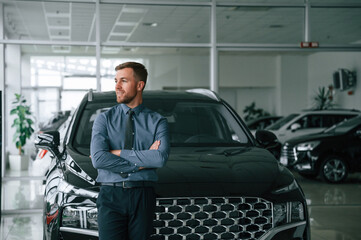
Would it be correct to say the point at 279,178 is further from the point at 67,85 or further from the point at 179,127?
the point at 67,85

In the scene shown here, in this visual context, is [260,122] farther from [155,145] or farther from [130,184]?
[130,184]

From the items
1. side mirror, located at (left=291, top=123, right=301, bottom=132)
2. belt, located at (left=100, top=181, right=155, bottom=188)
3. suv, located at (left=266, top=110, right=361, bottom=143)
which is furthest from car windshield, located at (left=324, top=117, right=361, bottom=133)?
belt, located at (left=100, top=181, right=155, bottom=188)

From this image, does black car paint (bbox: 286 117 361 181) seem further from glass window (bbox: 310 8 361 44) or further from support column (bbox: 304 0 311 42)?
support column (bbox: 304 0 311 42)

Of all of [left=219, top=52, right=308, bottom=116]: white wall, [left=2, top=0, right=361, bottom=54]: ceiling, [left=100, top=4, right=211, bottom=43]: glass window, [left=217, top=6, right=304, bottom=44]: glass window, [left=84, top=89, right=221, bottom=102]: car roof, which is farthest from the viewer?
[left=219, top=52, right=308, bottom=116]: white wall

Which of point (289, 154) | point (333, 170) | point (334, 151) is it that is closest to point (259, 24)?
point (289, 154)

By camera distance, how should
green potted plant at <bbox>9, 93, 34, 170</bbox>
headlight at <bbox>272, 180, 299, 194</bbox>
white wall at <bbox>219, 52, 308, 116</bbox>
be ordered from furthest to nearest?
white wall at <bbox>219, 52, 308, 116</bbox>, green potted plant at <bbox>9, 93, 34, 170</bbox>, headlight at <bbox>272, 180, 299, 194</bbox>

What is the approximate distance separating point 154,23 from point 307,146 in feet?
13.2

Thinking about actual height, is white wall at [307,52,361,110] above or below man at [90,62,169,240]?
above

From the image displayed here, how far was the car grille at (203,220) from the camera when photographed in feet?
9.97

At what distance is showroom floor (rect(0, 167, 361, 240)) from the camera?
6020 mm

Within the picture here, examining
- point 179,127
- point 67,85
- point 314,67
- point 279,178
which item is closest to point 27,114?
point 67,85

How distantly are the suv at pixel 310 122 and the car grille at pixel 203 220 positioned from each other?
10.1 metres

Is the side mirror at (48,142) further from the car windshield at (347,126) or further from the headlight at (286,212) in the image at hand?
the car windshield at (347,126)

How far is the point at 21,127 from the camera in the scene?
1002 cm
